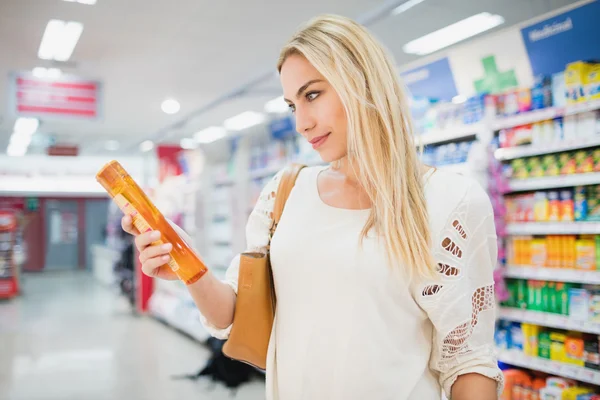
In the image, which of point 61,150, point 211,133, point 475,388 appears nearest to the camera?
point 475,388

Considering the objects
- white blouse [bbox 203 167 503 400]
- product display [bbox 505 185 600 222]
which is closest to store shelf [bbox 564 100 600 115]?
product display [bbox 505 185 600 222]

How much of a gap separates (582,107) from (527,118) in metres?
0.35

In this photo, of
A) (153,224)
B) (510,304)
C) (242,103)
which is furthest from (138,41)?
(153,224)

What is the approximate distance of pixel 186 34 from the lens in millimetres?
6090

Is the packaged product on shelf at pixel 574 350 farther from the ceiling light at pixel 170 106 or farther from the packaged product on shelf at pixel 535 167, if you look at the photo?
the ceiling light at pixel 170 106

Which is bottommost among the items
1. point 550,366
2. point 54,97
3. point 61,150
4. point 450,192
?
point 550,366

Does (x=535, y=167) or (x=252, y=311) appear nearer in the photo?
(x=252, y=311)

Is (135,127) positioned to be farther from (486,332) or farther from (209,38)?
(486,332)

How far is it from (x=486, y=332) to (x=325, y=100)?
0.62 meters

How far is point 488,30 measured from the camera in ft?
20.6

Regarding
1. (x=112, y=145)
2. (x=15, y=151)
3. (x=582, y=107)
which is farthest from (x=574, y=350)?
(x=15, y=151)

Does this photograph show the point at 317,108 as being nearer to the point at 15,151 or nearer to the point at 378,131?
the point at 378,131

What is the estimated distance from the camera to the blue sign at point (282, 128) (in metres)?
5.85

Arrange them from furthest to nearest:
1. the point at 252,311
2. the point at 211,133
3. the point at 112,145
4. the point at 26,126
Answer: the point at 112,145
the point at 211,133
the point at 26,126
the point at 252,311
